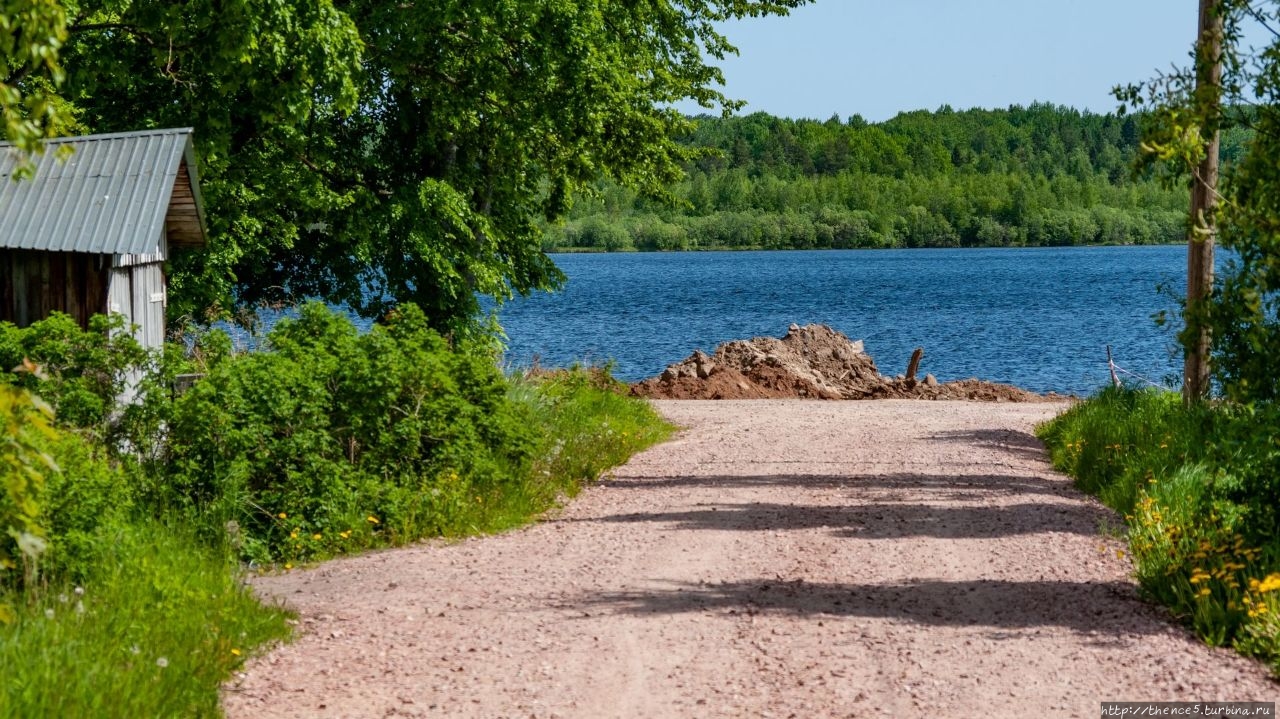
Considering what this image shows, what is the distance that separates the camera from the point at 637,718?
603cm

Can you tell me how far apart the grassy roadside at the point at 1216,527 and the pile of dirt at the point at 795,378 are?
544 inches

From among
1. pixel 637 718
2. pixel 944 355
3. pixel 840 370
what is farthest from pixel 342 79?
pixel 944 355

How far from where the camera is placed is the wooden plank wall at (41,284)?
40.9 feet

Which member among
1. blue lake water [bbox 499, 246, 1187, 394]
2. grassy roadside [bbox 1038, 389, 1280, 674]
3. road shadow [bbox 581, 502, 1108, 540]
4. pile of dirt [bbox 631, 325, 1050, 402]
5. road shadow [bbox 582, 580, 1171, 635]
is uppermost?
grassy roadside [bbox 1038, 389, 1280, 674]

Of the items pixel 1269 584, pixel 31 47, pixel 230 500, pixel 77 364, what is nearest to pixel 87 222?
pixel 77 364

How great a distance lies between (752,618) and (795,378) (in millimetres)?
19058

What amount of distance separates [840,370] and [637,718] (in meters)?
23.0

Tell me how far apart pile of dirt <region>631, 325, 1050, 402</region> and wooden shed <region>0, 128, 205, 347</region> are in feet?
42.2

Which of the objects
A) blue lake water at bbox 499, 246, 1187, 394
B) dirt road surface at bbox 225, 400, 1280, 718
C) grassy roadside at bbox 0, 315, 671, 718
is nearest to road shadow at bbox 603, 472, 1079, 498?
dirt road surface at bbox 225, 400, 1280, 718

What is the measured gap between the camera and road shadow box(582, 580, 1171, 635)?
7668 mm

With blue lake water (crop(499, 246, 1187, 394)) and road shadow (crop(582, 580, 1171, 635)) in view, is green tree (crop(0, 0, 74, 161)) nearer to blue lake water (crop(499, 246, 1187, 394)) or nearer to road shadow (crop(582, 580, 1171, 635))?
road shadow (crop(582, 580, 1171, 635))

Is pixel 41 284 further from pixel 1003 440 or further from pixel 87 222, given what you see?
pixel 1003 440

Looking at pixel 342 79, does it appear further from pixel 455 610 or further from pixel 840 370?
pixel 840 370

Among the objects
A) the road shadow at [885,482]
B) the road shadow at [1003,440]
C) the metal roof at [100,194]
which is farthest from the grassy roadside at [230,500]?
the road shadow at [1003,440]
